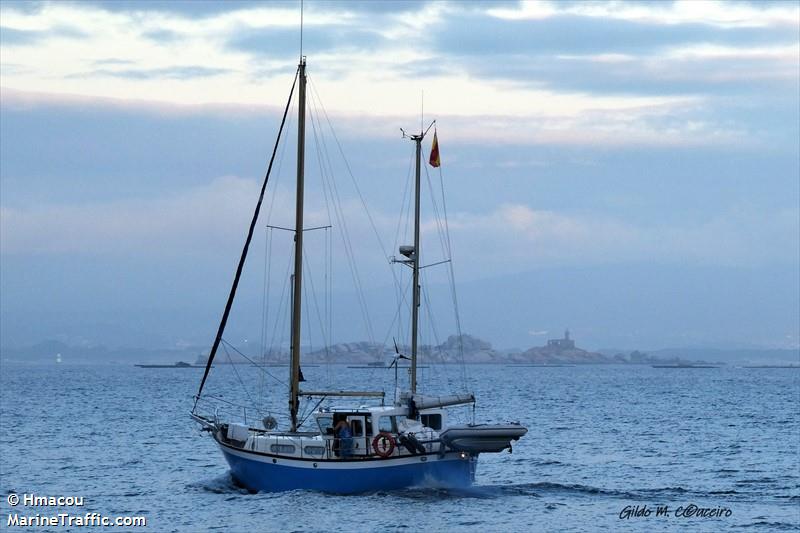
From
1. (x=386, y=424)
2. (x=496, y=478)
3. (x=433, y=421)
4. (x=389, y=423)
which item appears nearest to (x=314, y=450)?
(x=386, y=424)

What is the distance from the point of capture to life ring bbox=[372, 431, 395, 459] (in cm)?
4441

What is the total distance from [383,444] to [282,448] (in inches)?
147

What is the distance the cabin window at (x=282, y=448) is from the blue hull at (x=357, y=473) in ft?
1.05

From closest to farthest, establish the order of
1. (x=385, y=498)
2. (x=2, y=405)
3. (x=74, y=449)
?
(x=385, y=498)
(x=74, y=449)
(x=2, y=405)

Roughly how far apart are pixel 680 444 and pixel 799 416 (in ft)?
119

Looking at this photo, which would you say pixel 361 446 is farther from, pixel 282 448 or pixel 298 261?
pixel 298 261

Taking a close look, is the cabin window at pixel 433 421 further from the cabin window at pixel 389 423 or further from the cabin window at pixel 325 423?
the cabin window at pixel 325 423

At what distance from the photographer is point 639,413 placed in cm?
11075

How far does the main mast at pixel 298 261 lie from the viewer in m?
47.2

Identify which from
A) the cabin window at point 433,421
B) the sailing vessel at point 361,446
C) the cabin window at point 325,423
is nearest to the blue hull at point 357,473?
the sailing vessel at point 361,446

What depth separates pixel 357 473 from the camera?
4438 cm

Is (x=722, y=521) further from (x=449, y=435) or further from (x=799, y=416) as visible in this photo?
(x=799, y=416)

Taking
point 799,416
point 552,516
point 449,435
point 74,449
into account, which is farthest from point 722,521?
point 799,416

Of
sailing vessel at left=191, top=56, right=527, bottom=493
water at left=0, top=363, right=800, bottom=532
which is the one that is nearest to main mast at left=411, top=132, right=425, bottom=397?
sailing vessel at left=191, top=56, right=527, bottom=493
